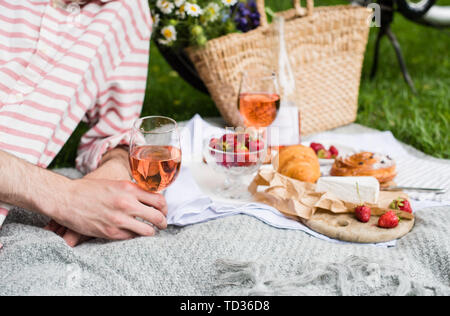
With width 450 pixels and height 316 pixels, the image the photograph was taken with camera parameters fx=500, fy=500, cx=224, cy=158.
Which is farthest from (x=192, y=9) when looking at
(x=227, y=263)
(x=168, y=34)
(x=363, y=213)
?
(x=227, y=263)

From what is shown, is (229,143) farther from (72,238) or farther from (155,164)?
(72,238)

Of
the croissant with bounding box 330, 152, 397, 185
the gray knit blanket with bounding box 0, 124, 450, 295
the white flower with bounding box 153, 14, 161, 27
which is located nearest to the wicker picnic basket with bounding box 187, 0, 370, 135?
the white flower with bounding box 153, 14, 161, 27

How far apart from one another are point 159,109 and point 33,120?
1.64 metres

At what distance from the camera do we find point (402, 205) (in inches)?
63.4

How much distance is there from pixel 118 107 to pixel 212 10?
89 cm

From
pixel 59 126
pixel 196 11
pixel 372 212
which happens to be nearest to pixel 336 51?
pixel 196 11

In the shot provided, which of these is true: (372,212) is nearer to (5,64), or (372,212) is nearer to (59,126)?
(59,126)

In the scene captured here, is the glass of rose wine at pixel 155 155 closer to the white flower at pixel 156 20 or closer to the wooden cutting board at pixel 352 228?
the wooden cutting board at pixel 352 228

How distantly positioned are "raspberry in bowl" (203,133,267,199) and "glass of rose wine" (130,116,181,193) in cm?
22

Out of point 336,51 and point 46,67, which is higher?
point 46,67

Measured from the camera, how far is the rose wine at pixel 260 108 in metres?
1.85

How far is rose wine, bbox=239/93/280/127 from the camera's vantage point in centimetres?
185

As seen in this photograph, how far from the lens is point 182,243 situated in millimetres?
1441

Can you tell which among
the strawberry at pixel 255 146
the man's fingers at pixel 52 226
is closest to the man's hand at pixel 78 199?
the man's fingers at pixel 52 226
